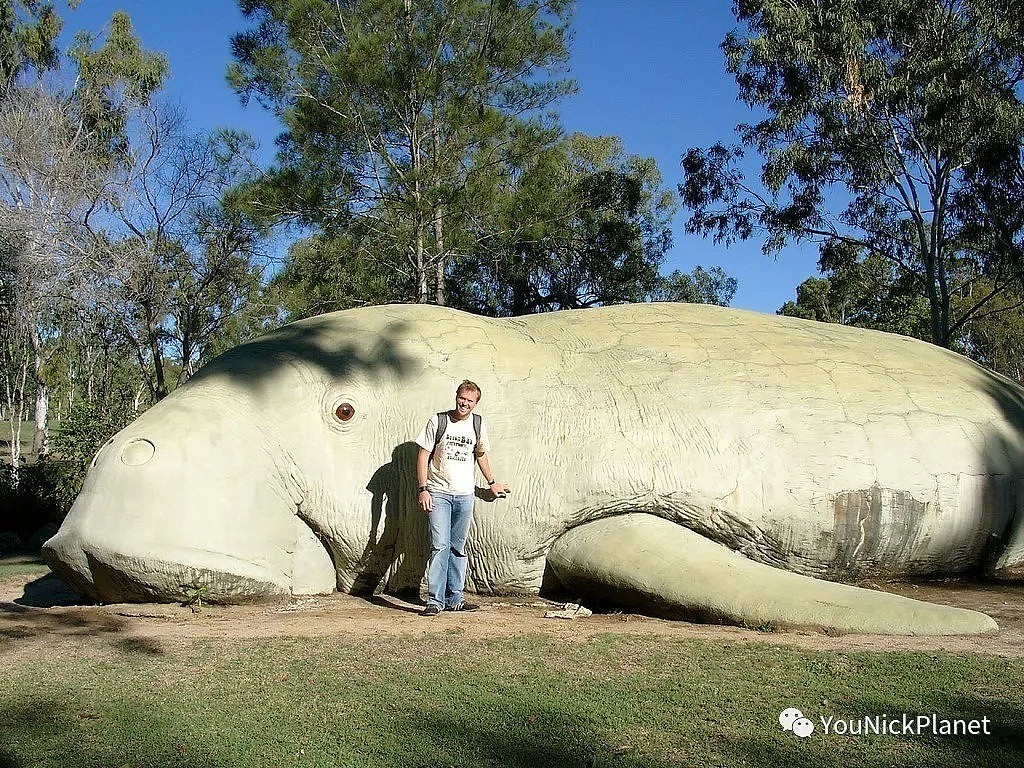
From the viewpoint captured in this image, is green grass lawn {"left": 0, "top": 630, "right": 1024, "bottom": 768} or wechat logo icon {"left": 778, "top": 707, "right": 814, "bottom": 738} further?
wechat logo icon {"left": 778, "top": 707, "right": 814, "bottom": 738}

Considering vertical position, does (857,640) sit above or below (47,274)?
below

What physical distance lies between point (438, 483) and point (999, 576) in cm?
496

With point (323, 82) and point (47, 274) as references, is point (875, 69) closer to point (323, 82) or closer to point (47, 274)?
point (323, 82)

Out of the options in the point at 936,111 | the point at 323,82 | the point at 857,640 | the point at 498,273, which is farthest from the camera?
the point at 498,273

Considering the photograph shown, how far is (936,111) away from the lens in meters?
23.1

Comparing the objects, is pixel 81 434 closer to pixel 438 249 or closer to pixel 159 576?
pixel 438 249

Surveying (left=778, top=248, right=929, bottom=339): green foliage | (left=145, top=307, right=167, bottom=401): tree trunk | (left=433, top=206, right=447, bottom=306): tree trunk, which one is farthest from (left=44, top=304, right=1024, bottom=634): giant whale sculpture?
(left=778, top=248, right=929, bottom=339): green foliage

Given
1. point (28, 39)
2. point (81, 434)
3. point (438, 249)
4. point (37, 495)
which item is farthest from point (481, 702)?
point (28, 39)

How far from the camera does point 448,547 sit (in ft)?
21.2

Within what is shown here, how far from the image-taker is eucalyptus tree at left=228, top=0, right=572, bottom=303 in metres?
18.0

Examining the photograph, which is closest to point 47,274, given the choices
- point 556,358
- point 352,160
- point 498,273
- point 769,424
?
point 352,160

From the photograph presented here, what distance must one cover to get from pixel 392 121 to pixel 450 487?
14074 millimetres

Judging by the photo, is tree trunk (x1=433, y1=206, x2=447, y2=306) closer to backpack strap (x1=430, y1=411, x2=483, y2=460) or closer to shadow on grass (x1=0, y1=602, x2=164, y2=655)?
backpack strap (x1=430, y1=411, x2=483, y2=460)

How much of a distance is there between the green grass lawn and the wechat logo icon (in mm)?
41
